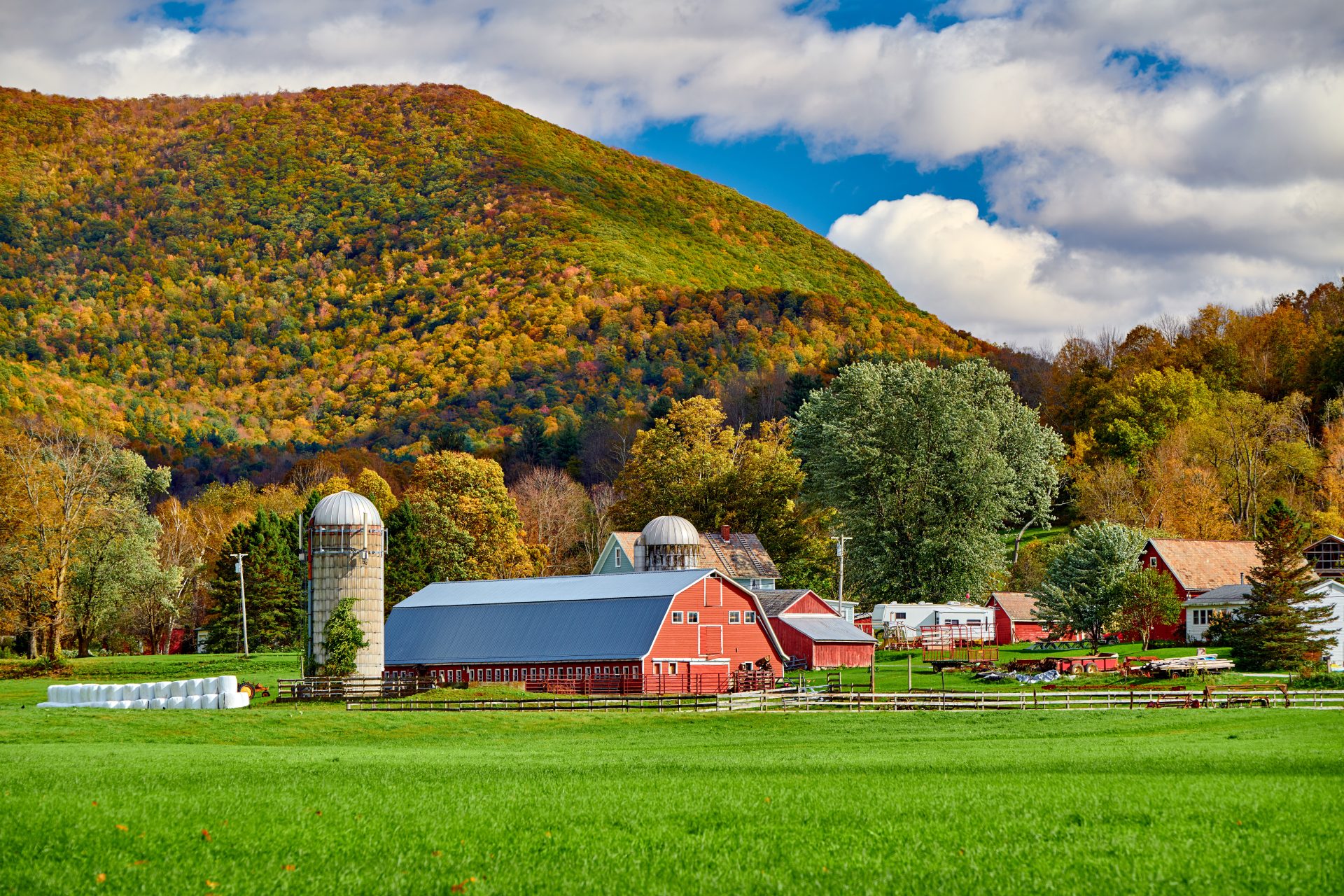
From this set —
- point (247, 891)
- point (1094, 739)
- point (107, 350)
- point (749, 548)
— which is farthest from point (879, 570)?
point (107, 350)

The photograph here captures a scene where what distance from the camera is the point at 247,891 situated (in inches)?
525

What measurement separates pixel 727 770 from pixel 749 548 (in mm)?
65801

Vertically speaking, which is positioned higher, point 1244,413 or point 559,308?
point 559,308

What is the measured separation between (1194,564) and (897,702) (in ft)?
121

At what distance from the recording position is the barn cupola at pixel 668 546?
8238 centimetres

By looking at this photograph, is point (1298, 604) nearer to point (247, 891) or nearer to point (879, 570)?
point (879, 570)

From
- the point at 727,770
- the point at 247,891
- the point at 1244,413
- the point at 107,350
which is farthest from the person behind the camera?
the point at 107,350

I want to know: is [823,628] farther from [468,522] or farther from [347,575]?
[468,522]

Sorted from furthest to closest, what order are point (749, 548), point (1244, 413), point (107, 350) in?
point (107, 350) → point (1244, 413) → point (749, 548)

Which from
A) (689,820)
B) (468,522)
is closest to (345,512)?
(468,522)

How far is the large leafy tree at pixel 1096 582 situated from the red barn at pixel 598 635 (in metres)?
15.2

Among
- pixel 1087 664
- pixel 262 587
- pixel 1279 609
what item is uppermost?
pixel 262 587

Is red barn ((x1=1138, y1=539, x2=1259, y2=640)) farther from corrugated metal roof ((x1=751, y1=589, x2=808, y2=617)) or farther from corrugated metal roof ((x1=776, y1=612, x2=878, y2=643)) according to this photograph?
corrugated metal roof ((x1=751, y1=589, x2=808, y2=617))

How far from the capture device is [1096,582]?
72.2 metres
